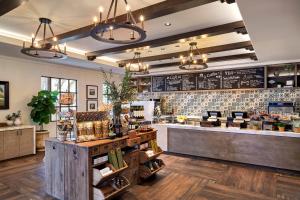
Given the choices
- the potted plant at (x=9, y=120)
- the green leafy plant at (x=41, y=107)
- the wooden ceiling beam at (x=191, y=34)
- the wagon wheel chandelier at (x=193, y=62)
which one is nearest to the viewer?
the wooden ceiling beam at (x=191, y=34)

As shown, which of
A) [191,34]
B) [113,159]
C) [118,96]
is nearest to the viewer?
[113,159]

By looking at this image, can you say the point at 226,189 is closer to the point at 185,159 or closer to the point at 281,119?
the point at 185,159

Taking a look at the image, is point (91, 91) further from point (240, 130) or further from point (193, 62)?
point (240, 130)

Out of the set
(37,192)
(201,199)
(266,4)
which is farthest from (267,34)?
(37,192)

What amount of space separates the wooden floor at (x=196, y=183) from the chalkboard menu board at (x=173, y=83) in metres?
4.13

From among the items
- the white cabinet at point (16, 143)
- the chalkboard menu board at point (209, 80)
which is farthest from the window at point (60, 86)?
the chalkboard menu board at point (209, 80)

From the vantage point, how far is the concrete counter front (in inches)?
169

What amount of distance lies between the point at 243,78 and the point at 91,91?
5.82 metres

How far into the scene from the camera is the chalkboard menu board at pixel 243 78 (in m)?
6.84

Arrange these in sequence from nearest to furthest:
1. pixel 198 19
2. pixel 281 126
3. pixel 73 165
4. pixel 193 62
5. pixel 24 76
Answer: pixel 73 165, pixel 198 19, pixel 281 126, pixel 193 62, pixel 24 76

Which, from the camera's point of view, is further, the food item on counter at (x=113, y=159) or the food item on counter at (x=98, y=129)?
the food item on counter at (x=98, y=129)

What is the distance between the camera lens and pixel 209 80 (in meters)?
7.75

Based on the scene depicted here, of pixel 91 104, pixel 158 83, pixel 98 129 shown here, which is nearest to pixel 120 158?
Answer: pixel 98 129

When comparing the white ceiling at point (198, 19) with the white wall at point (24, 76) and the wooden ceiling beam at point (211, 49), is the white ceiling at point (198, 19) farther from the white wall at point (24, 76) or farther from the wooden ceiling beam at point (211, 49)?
the white wall at point (24, 76)
